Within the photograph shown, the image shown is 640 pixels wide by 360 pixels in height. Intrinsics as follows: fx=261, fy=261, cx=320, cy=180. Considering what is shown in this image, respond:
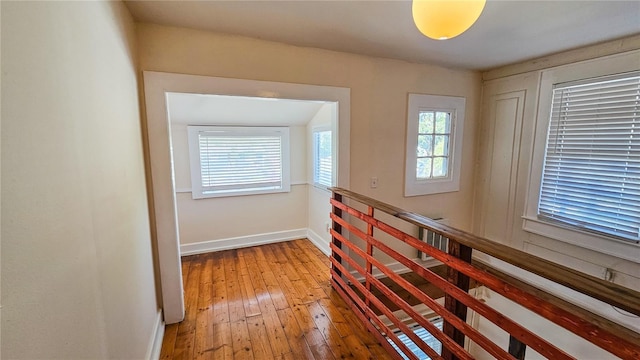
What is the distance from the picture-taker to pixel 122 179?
51.5 inches

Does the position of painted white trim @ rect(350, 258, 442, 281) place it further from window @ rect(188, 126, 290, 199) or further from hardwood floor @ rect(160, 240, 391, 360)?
window @ rect(188, 126, 290, 199)

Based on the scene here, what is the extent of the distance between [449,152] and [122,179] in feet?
9.97

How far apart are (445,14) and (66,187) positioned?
140cm

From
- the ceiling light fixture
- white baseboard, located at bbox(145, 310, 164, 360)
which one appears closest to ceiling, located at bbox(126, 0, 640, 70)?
the ceiling light fixture

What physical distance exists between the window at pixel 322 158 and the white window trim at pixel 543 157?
2089 millimetres

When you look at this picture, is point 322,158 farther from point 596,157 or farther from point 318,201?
point 596,157

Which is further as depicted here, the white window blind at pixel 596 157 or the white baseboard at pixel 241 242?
the white baseboard at pixel 241 242

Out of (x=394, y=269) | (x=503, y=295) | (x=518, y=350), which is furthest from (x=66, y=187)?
(x=394, y=269)

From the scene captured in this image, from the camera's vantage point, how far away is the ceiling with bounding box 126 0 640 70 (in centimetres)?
156

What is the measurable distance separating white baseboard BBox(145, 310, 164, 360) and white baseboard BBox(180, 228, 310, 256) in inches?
53.2

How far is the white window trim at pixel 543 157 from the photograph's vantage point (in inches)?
81.0

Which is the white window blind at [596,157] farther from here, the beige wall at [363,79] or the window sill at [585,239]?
the beige wall at [363,79]

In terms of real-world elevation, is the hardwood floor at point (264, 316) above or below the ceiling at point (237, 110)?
below

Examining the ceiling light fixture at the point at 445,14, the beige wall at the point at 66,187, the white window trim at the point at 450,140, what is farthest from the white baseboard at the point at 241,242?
the ceiling light fixture at the point at 445,14
